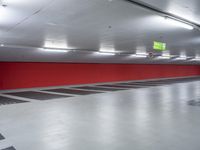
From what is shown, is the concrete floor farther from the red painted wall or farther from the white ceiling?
the red painted wall

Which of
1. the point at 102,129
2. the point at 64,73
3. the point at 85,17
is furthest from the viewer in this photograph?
the point at 64,73

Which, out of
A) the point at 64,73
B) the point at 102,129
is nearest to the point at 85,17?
the point at 102,129

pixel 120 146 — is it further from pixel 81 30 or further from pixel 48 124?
pixel 81 30

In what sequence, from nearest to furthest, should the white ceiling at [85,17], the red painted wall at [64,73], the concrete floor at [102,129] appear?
the concrete floor at [102,129], the white ceiling at [85,17], the red painted wall at [64,73]

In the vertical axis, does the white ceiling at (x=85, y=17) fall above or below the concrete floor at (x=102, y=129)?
above

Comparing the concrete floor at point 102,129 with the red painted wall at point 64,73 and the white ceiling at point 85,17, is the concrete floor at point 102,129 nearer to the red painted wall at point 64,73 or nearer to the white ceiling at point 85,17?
the white ceiling at point 85,17

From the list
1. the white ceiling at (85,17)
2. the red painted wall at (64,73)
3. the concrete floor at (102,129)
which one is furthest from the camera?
the red painted wall at (64,73)

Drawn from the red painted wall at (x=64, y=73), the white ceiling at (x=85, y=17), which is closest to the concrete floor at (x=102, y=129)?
the white ceiling at (x=85, y=17)

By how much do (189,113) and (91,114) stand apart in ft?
9.36

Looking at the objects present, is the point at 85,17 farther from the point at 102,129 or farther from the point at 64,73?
the point at 64,73

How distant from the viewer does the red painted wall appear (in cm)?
1270

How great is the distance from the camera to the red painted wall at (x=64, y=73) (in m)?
12.7

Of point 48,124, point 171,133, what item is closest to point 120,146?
point 171,133

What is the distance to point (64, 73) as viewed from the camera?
15062 millimetres
